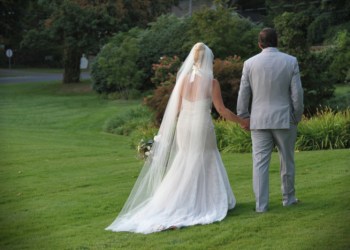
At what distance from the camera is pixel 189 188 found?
6.96m

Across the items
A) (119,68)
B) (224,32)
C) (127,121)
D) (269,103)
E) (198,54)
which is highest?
(198,54)

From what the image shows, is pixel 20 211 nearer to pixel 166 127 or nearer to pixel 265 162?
pixel 166 127

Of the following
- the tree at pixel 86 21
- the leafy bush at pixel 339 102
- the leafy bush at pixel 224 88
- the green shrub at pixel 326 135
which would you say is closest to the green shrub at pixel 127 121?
the leafy bush at pixel 224 88

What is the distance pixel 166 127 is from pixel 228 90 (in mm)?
9656

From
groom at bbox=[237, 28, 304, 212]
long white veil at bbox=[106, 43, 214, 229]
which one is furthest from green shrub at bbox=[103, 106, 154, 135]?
groom at bbox=[237, 28, 304, 212]

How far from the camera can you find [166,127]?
289 inches

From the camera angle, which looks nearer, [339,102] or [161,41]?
[339,102]

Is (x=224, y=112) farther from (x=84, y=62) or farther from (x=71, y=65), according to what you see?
(x=84, y=62)

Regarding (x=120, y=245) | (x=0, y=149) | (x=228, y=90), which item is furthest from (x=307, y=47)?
(x=120, y=245)

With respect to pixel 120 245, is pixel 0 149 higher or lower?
lower

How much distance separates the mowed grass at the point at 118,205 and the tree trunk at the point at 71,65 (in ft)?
43.0

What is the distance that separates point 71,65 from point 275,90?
24.6 m

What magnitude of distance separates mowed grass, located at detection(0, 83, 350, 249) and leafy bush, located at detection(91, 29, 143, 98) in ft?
36.8

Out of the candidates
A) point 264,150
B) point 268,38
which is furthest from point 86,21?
point 264,150
